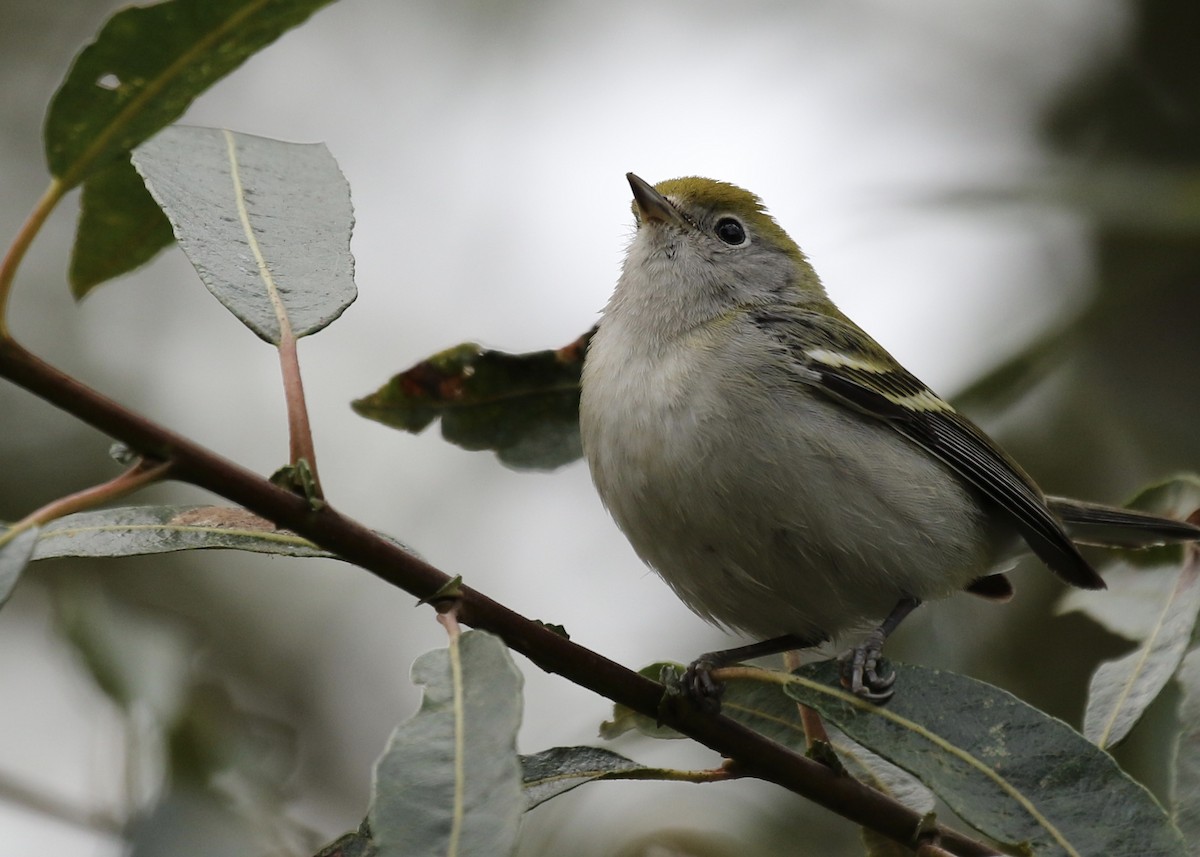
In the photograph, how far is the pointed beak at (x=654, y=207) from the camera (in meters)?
3.69

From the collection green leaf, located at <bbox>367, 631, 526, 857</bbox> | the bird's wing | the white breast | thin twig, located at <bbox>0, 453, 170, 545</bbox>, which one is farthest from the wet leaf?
the bird's wing

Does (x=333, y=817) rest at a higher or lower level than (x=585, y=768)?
higher

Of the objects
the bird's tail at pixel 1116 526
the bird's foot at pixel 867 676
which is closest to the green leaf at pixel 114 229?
the bird's foot at pixel 867 676

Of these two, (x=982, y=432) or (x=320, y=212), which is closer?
(x=320, y=212)

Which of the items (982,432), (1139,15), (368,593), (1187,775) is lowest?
(1187,775)

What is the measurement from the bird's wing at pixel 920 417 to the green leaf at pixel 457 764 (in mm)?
1611

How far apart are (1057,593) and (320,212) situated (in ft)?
10.4

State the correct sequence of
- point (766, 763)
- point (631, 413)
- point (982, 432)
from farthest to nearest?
1. point (982, 432)
2. point (631, 413)
3. point (766, 763)

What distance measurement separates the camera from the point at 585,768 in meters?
2.02

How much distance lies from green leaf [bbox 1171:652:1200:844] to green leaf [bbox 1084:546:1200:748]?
3.2 inches

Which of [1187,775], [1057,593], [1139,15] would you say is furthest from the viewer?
[1139,15]

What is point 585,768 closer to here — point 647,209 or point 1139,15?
point 647,209

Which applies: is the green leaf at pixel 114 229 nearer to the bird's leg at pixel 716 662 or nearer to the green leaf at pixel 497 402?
the green leaf at pixel 497 402

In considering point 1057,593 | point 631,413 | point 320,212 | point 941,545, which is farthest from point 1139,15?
point 320,212
